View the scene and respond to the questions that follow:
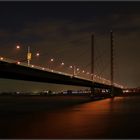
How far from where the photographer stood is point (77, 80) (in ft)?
299

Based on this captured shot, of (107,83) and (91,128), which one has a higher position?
(107,83)

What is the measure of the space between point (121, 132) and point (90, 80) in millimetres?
76170

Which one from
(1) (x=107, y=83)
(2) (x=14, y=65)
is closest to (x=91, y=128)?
(2) (x=14, y=65)

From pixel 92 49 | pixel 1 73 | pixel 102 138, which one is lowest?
pixel 102 138

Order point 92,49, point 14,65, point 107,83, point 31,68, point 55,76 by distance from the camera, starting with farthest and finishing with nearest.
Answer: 1. point 107,83
2. point 92,49
3. point 55,76
4. point 31,68
5. point 14,65

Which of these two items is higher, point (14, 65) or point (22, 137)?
point (14, 65)

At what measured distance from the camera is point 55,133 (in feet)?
74.8

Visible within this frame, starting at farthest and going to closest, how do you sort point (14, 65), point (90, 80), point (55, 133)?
point (90, 80) → point (14, 65) → point (55, 133)

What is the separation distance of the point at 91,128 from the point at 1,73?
27.8m

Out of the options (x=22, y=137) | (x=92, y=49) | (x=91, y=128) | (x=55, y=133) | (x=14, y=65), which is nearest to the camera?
(x=22, y=137)

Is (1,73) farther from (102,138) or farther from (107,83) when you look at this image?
(107,83)

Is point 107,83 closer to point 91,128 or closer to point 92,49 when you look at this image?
point 92,49

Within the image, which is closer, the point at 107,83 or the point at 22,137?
the point at 22,137

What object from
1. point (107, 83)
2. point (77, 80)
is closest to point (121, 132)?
point (77, 80)
